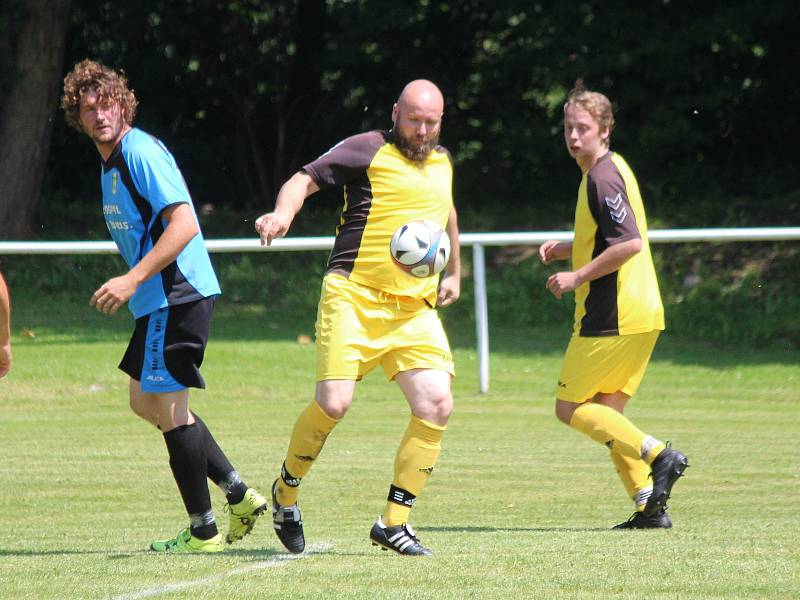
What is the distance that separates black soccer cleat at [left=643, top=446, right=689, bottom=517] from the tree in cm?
1555

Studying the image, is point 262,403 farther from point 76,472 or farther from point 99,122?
point 99,122

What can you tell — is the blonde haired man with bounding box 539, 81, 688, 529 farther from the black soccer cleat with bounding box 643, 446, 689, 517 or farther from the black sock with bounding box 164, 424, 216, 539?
the black sock with bounding box 164, 424, 216, 539

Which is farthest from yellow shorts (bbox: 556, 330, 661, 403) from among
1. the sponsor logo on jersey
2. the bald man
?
the bald man

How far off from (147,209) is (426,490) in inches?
120

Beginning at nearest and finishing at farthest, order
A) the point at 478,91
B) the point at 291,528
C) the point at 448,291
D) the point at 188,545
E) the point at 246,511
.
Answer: the point at 291,528
the point at 188,545
the point at 246,511
the point at 448,291
the point at 478,91

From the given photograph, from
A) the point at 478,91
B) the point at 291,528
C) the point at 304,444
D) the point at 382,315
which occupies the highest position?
the point at 478,91

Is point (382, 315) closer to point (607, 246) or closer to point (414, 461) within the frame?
point (414, 461)

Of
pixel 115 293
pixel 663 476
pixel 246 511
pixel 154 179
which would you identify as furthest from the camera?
pixel 663 476

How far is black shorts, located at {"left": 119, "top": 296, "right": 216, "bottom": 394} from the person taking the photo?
19.7ft

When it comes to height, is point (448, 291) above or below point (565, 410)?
above

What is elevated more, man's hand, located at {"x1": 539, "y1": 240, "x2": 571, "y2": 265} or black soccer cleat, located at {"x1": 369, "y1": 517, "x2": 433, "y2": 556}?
man's hand, located at {"x1": 539, "y1": 240, "x2": 571, "y2": 265}

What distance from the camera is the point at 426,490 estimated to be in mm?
8305

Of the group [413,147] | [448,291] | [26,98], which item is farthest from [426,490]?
[26,98]

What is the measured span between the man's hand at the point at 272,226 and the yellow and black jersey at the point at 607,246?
5.83 ft
